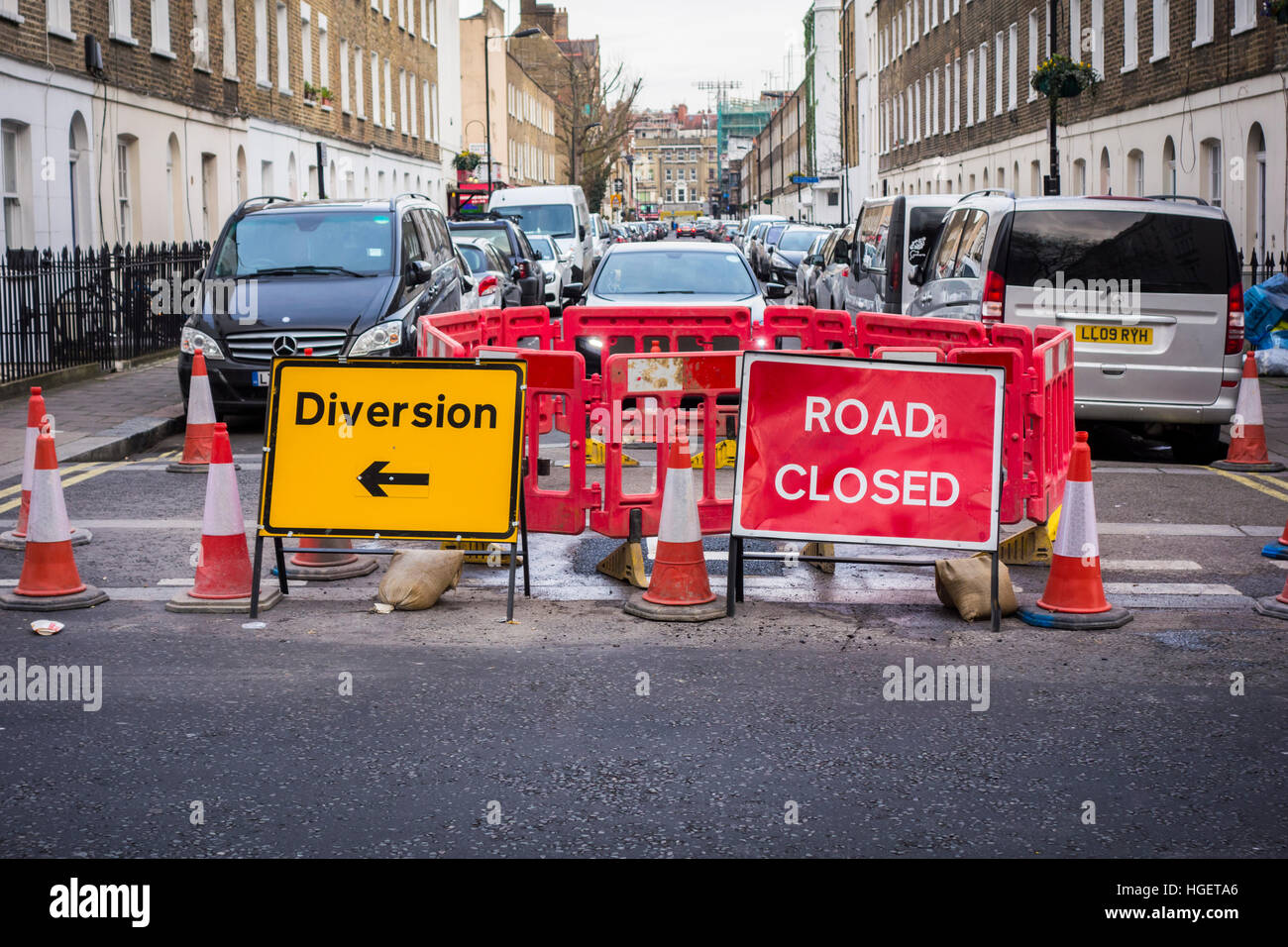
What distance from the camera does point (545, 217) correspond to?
35469 millimetres

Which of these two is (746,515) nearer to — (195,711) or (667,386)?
(667,386)

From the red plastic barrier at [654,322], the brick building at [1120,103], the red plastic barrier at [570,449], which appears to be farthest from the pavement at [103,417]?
the brick building at [1120,103]

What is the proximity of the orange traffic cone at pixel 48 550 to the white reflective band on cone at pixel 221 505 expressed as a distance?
25.3 inches

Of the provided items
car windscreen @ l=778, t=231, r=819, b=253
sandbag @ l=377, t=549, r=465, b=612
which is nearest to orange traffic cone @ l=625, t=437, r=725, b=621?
sandbag @ l=377, t=549, r=465, b=612

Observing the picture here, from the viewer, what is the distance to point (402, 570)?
740cm

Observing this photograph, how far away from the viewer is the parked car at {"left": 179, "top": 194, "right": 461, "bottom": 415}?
45.5ft

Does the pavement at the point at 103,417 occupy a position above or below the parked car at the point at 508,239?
below

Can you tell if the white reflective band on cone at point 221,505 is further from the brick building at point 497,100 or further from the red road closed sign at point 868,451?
the brick building at point 497,100

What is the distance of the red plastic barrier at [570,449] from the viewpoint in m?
7.75

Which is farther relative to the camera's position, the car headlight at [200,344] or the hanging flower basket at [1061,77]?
the hanging flower basket at [1061,77]

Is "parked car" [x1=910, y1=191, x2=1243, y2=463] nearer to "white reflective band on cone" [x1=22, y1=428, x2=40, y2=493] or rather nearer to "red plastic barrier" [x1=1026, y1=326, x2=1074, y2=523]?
"red plastic barrier" [x1=1026, y1=326, x2=1074, y2=523]

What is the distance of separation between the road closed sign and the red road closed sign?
112 cm

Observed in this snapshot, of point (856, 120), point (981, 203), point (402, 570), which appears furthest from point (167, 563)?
point (856, 120)

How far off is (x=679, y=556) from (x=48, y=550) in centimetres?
295
